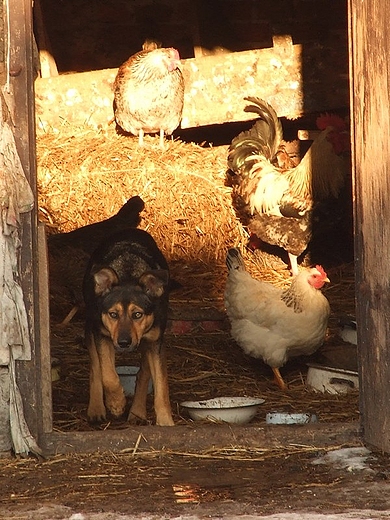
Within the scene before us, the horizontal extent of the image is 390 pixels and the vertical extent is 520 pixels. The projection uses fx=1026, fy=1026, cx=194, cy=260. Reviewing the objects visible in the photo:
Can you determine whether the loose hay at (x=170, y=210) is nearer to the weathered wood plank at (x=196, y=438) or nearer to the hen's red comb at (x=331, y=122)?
the hen's red comb at (x=331, y=122)

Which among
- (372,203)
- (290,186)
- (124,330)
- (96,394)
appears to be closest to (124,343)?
(124,330)

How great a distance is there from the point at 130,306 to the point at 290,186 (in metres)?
4.90

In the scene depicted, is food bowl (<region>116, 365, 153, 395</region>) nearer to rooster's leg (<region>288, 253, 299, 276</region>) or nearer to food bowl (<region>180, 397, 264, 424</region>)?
food bowl (<region>180, 397, 264, 424</region>)

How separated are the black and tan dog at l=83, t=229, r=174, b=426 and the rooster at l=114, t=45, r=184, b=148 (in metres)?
4.63

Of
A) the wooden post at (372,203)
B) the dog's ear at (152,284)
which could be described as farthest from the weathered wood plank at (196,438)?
the dog's ear at (152,284)

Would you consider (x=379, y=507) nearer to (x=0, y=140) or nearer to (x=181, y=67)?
(x=0, y=140)

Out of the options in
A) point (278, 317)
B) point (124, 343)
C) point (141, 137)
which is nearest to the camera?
point (124, 343)

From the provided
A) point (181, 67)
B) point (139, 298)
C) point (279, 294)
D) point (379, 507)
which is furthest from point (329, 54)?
point (379, 507)

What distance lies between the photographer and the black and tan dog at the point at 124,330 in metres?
6.28

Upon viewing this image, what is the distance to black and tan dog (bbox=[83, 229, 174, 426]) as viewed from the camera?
6277mm

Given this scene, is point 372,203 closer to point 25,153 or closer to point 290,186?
point 25,153

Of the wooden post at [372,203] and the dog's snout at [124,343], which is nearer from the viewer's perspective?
the wooden post at [372,203]

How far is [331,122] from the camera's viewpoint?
427 inches

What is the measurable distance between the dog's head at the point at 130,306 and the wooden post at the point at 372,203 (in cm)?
130
